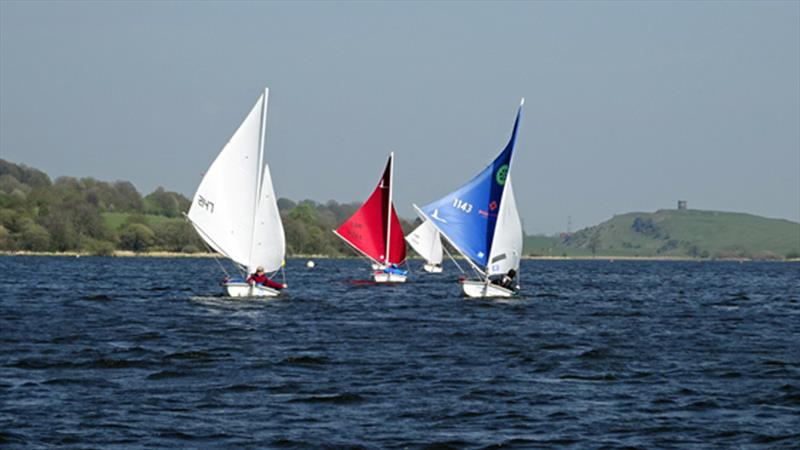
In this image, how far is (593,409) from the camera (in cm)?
2595

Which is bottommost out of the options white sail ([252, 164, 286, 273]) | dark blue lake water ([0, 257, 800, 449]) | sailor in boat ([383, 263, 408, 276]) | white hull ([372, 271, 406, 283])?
dark blue lake water ([0, 257, 800, 449])

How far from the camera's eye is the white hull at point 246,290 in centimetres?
5625

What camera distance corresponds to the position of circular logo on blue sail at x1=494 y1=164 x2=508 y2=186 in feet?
204

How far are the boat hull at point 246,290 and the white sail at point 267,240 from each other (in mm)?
896

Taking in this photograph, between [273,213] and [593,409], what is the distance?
33.7 metres

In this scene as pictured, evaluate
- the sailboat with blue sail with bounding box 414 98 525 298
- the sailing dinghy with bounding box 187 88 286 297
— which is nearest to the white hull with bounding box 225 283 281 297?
the sailing dinghy with bounding box 187 88 286 297

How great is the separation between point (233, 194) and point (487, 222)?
13671 millimetres

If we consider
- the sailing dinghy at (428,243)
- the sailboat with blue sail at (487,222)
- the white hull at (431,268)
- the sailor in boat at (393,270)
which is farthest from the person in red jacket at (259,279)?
the white hull at (431,268)

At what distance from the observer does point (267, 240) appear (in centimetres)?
5712

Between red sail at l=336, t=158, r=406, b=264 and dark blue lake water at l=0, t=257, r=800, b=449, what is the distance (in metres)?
31.7

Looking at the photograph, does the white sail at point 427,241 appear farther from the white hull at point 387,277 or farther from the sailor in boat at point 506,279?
the sailor in boat at point 506,279

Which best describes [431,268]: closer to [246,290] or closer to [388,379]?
[246,290]

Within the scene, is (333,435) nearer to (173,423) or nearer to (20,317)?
(173,423)

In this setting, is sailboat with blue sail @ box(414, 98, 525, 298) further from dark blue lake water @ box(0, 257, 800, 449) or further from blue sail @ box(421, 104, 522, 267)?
dark blue lake water @ box(0, 257, 800, 449)
